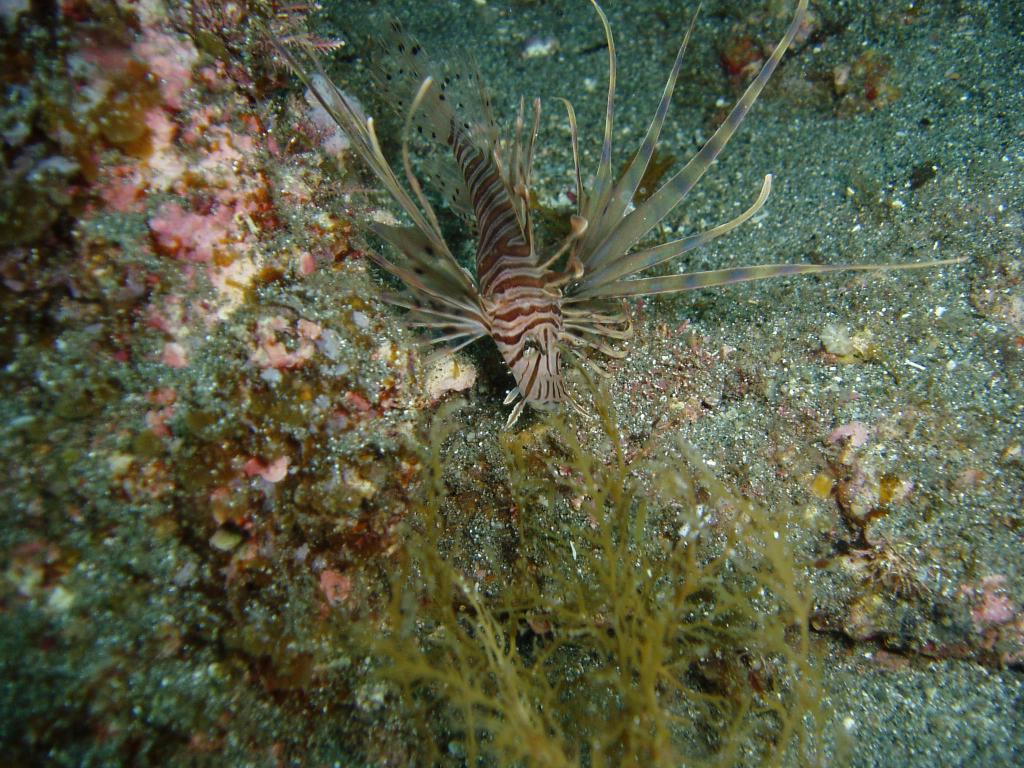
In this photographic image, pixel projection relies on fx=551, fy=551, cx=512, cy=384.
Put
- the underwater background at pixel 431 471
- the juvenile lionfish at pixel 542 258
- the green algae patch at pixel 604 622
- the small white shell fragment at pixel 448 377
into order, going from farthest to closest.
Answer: the small white shell fragment at pixel 448 377 → the juvenile lionfish at pixel 542 258 → the green algae patch at pixel 604 622 → the underwater background at pixel 431 471

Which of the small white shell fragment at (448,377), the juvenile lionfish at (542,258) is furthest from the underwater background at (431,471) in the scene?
the juvenile lionfish at (542,258)

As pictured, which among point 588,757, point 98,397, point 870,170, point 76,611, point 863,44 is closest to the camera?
point 76,611

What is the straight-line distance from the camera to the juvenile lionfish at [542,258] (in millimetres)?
2379

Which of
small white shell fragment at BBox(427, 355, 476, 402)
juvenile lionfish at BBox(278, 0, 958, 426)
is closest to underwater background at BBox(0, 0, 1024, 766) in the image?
small white shell fragment at BBox(427, 355, 476, 402)

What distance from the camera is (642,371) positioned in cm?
317

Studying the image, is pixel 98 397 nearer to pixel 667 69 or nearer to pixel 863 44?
pixel 667 69

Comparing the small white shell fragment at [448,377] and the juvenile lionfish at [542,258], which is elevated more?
the juvenile lionfish at [542,258]

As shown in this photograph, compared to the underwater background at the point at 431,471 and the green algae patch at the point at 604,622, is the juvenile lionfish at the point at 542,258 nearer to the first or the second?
the underwater background at the point at 431,471

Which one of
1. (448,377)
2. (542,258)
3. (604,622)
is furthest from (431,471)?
(542,258)

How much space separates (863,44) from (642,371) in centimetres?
355

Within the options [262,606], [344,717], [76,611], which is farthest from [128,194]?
[344,717]

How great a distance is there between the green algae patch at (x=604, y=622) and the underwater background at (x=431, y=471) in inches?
0.8

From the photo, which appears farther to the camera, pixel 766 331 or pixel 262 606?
pixel 766 331

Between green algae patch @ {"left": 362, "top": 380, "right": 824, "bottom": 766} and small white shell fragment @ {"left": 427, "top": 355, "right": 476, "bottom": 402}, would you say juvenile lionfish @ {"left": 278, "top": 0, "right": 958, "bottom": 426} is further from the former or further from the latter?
green algae patch @ {"left": 362, "top": 380, "right": 824, "bottom": 766}
